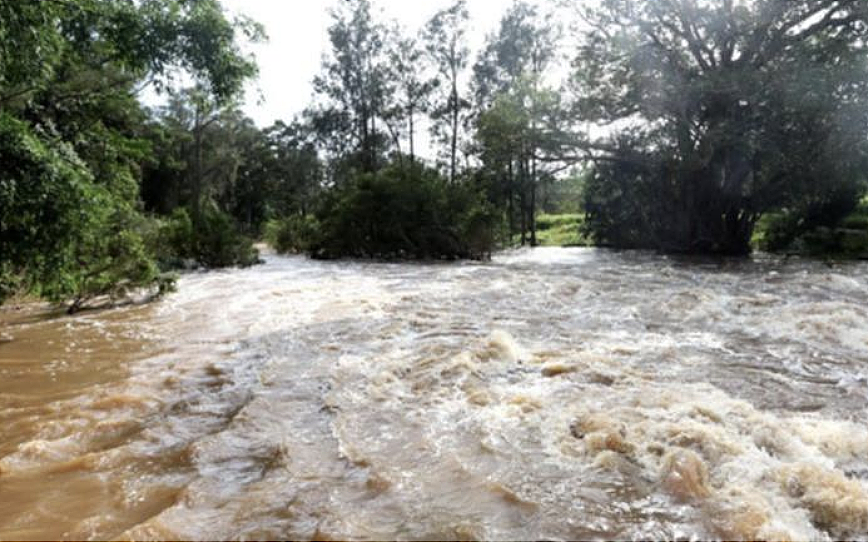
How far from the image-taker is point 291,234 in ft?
89.4

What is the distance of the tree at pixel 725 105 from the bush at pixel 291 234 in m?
13.0

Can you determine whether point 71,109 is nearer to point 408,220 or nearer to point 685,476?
point 685,476

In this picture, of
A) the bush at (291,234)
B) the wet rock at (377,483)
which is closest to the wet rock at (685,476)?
the wet rock at (377,483)

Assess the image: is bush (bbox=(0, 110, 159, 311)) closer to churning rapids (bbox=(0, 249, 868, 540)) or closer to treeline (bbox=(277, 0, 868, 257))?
churning rapids (bbox=(0, 249, 868, 540))

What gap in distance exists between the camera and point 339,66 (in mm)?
33062

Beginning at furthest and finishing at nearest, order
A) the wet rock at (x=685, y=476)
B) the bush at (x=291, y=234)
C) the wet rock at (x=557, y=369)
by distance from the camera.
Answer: the bush at (x=291, y=234) < the wet rock at (x=557, y=369) < the wet rock at (x=685, y=476)

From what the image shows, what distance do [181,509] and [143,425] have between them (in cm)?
159

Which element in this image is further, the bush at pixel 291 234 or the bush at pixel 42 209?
the bush at pixel 291 234

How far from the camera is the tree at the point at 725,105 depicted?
17.0m

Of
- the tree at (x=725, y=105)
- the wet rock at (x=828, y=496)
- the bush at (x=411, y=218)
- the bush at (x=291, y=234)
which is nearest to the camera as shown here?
the wet rock at (x=828, y=496)

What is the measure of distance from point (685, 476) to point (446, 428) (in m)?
1.58

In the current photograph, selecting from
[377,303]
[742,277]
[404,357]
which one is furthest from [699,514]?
[742,277]

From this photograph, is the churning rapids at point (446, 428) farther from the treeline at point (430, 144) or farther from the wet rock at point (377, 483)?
the treeline at point (430, 144)

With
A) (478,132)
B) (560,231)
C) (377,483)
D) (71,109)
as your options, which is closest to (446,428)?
(377,483)
